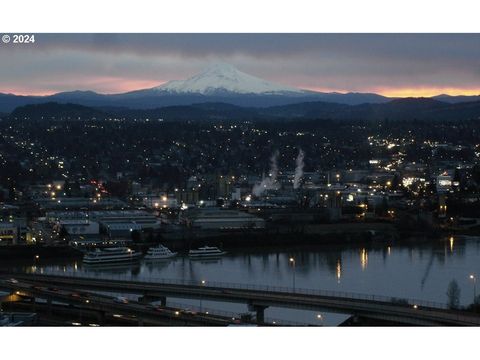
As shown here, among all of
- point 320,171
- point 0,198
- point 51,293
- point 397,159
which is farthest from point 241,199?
point 51,293

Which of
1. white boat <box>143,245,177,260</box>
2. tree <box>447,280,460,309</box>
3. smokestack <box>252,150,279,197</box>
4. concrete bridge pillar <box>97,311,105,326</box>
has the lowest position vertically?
white boat <box>143,245,177,260</box>

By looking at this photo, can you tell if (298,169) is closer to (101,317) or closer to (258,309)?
(258,309)

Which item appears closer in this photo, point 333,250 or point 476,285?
point 476,285

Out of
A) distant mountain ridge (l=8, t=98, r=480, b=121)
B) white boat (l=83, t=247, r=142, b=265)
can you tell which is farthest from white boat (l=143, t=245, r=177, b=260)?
distant mountain ridge (l=8, t=98, r=480, b=121)

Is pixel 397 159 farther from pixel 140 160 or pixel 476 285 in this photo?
pixel 476 285

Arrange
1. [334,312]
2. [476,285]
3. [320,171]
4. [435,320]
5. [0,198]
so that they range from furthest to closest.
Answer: [320,171]
[0,198]
[476,285]
[334,312]
[435,320]

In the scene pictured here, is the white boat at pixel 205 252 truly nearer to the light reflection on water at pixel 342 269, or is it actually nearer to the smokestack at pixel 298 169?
the light reflection on water at pixel 342 269

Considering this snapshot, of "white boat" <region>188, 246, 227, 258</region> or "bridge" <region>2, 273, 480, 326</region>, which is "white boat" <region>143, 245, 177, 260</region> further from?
"bridge" <region>2, 273, 480, 326</region>
